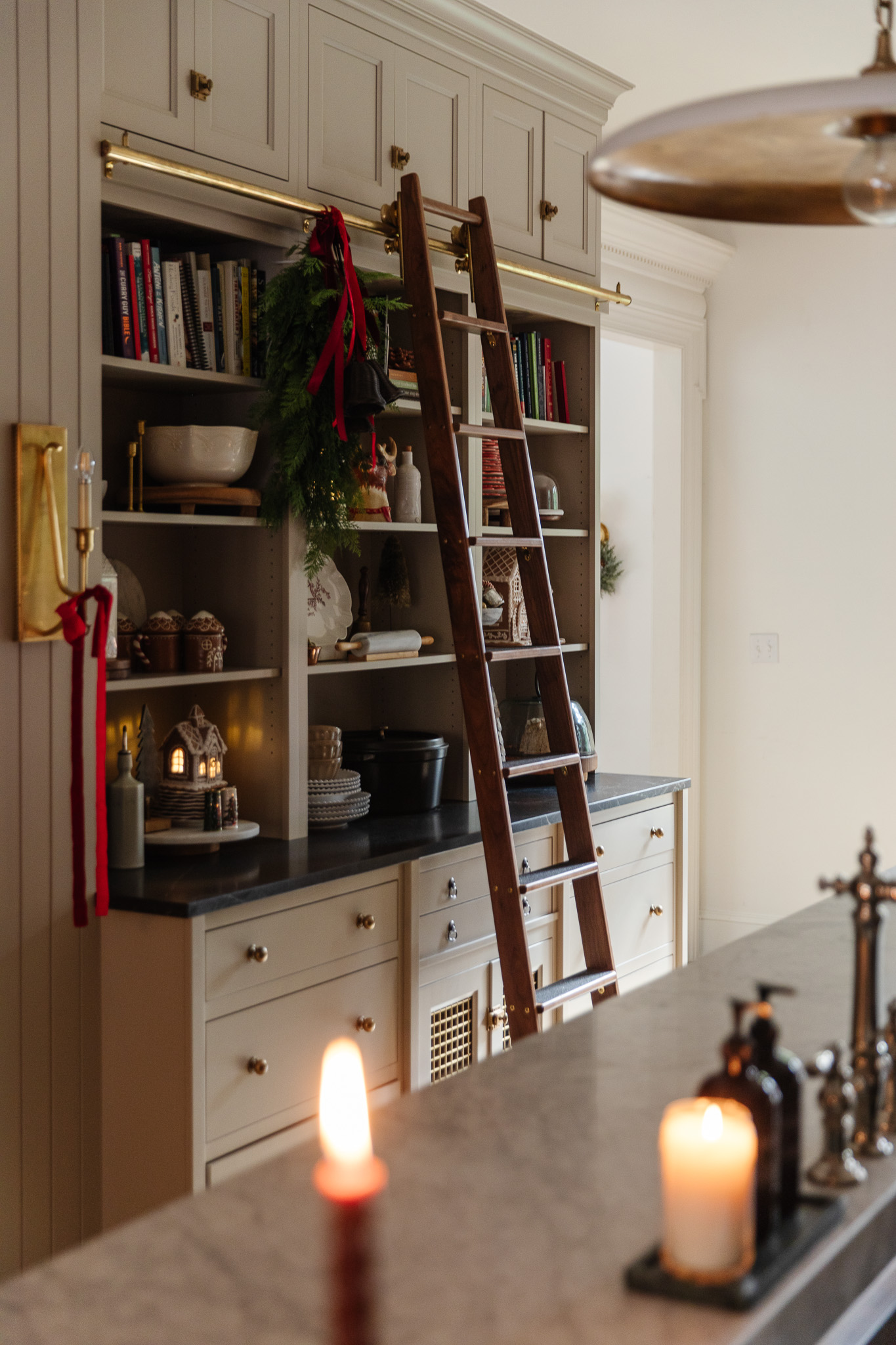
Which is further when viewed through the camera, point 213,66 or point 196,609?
point 196,609

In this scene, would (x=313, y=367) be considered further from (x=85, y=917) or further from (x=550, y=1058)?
(x=550, y=1058)

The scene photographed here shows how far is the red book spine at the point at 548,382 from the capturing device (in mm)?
3627

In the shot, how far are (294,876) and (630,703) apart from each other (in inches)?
120

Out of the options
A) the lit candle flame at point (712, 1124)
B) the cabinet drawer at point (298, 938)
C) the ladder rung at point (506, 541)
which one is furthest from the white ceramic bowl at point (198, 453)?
the lit candle flame at point (712, 1124)

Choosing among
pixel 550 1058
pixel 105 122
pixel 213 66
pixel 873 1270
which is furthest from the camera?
pixel 213 66

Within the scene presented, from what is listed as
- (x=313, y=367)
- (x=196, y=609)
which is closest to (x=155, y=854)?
(x=196, y=609)

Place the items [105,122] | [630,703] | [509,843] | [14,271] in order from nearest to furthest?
[14,271]
[105,122]
[509,843]
[630,703]

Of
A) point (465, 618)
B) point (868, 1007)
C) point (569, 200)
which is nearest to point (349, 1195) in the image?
point (868, 1007)

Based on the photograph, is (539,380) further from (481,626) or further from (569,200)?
(481,626)

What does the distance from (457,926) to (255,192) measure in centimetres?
156

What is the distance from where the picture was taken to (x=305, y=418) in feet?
8.83

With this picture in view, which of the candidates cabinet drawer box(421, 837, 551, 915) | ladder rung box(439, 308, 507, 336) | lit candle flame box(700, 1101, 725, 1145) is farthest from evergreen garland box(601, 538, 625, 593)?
lit candle flame box(700, 1101, 725, 1145)

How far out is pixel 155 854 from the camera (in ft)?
8.43

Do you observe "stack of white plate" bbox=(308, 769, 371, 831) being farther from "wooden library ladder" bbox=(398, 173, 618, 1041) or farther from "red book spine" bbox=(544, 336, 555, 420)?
"red book spine" bbox=(544, 336, 555, 420)
